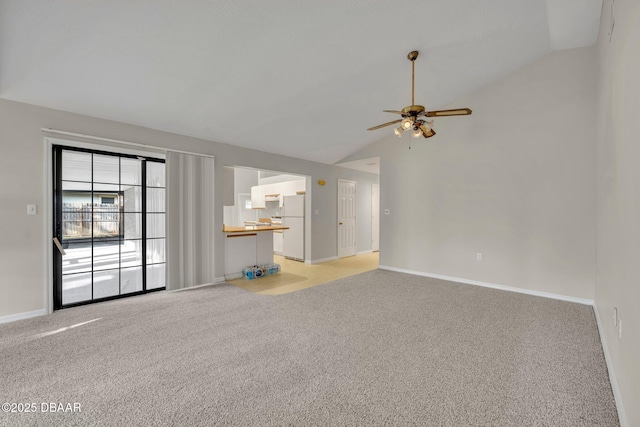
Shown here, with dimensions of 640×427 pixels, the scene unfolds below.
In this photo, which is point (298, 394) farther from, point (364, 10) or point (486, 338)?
point (364, 10)

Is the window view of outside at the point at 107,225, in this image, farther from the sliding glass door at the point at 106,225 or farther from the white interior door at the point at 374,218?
the white interior door at the point at 374,218

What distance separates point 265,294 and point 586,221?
4577mm

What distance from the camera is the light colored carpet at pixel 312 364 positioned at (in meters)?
1.66

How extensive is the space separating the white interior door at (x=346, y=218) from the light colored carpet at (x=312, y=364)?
368 centimetres

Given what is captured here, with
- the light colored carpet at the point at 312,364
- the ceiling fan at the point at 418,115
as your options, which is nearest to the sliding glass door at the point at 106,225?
the light colored carpet at the point at 312,364

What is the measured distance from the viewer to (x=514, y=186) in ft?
13.8

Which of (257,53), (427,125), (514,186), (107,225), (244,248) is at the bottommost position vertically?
(244,248)

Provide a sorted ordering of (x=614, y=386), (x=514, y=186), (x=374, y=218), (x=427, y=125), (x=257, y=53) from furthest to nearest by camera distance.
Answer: (x=374, y=218)
(x=514, y=186)
(x=427, y=125)
(x=257, y=53)
(x=614, y=386)

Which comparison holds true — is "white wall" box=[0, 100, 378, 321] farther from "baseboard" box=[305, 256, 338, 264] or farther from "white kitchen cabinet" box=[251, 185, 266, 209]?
"white kitchen cabinet" box=[251, 185, 266, 209]

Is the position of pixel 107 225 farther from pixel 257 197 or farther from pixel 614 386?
pixel 614 386

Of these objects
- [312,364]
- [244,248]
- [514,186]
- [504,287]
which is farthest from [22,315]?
[514,186]

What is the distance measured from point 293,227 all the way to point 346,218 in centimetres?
148

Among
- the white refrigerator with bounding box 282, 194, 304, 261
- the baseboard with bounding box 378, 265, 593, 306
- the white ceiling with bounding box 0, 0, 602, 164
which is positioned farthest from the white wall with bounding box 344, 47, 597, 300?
the white refrigerator with bounding box 282, 194, 304, 261

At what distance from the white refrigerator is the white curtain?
2493 millimetres
